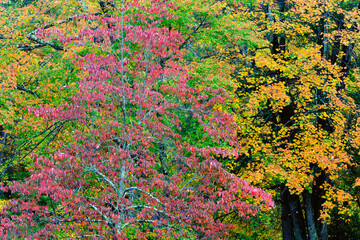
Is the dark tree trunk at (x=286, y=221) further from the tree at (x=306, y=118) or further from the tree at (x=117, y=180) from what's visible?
the tree at (x=117, y=180)

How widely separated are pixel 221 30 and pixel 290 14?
12.5ft

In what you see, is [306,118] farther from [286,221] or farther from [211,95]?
[211,95]

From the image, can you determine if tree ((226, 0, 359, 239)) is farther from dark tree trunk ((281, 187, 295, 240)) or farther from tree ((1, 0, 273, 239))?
tree ((1, 0, 273, 239))

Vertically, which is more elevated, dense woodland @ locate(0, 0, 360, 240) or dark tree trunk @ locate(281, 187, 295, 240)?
dense woodland @ locate(0, 0, 360, 240)

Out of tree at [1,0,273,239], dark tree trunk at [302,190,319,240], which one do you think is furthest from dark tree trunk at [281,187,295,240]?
tree at [1,0,273,239]

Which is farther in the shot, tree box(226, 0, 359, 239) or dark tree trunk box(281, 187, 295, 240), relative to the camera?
dark tree trunk box(281, 187, 295, 240)

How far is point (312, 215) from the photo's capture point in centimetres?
1475

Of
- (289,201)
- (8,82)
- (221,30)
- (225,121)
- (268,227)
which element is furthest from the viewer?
(268,227)

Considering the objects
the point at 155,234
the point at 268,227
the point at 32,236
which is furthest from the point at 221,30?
the point at 268,227

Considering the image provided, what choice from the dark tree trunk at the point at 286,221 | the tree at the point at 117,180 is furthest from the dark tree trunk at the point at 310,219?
the tree at the point at 117,180

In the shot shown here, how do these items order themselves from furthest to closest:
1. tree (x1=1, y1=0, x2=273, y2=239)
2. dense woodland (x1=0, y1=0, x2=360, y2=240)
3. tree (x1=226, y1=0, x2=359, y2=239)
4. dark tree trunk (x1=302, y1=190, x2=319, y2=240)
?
dark tree trunk (x1=302, y1=190, x2=319, y2=240)
tree (x1=226, y1=0, x2=359, y2=239)
dense woodland (x1=0, y1=0, x2=360, y2=240)
tree (x1=1, y1=0, x2=273, y2=239)

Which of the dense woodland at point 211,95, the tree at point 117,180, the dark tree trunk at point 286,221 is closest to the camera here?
the tree at point 117,180

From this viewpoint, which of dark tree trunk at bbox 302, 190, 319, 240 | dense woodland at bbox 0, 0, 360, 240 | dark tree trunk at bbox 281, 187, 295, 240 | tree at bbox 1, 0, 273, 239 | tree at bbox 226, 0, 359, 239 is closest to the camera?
tree at bbox 1, 0, 273, 239

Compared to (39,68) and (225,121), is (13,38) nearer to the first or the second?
(39,68)
